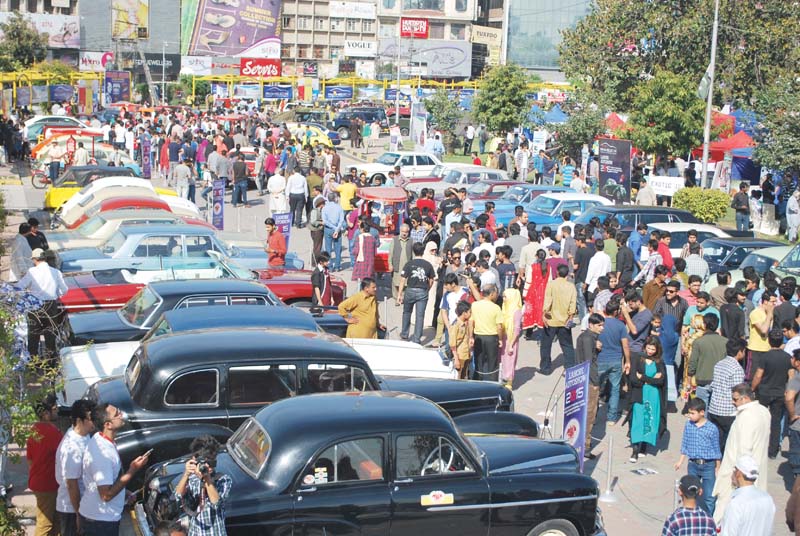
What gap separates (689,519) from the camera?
7.44 metres

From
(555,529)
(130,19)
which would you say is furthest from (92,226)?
(130,19)

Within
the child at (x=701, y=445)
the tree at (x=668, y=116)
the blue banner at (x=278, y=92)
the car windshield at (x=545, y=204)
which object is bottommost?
the child at (x=701, y=445)

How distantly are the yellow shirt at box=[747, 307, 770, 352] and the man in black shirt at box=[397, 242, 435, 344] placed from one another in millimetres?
5138

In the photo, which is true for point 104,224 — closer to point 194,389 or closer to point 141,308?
point 141,308

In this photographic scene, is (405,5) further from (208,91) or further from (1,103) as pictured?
(1,103)

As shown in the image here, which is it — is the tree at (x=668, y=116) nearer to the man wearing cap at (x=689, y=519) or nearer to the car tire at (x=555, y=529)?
the car tire at (x=555, y=529)

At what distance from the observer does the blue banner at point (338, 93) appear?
6944cm

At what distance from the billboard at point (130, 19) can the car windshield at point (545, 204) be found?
242 ft

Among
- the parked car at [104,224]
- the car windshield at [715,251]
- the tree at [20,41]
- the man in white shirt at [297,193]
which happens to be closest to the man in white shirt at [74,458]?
the parked car at [104,224]

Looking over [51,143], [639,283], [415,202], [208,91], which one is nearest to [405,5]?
[208,91]

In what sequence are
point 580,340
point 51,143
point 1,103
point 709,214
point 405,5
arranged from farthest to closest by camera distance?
point 405,5, point 1,103, point 51,143, point 709,214, point 580,340

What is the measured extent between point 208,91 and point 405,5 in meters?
40.3

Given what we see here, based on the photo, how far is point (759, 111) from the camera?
105 feet

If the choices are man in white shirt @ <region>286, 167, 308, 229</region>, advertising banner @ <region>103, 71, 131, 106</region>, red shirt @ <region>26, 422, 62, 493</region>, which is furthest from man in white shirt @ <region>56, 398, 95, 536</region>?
advertising banner @ <region>103, 71, 131, 106</region>
